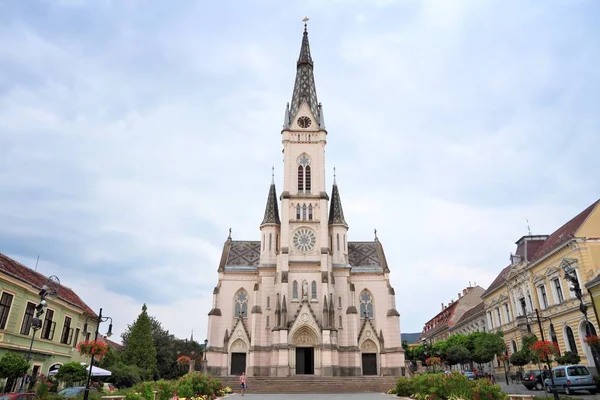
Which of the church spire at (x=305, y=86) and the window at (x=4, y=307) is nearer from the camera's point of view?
the window at (x=4, y=307)

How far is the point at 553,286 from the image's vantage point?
37375 mm

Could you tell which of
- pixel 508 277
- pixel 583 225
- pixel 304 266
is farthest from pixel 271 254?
pixel 583 225

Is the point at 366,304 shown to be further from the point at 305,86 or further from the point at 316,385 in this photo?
the point at 305,86

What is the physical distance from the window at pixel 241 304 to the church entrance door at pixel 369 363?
13.7 m

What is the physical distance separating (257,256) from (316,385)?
18.9 metres

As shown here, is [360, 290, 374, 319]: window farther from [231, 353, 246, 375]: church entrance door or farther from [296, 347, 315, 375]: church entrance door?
[231, 353, 246, 375]: church entrance door

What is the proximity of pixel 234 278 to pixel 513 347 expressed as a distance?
3120cm

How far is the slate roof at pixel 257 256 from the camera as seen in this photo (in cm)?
4953

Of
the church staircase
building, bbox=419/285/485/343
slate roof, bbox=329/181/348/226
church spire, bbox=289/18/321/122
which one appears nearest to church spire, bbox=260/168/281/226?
slate roof, bbox=329/181/348/226

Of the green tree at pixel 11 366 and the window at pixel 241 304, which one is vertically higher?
the window at pixel 241 304

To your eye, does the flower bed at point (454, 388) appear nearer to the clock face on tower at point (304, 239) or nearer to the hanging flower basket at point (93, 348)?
the hanging flower basket at point (93, 348)

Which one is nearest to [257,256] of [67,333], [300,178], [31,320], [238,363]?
[300,178]

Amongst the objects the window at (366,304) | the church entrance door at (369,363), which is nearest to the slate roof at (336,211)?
the window at (366,304)

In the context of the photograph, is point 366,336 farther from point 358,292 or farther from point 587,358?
point 587,358
